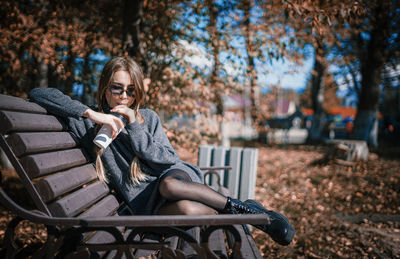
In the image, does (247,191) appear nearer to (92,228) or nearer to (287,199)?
(287,199)

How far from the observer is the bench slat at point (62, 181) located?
4.95 feet

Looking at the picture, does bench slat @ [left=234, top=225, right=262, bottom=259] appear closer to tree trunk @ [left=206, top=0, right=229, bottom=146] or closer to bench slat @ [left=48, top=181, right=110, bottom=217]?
bench slat @ [left=48, top=181, right=110, bottom=217]

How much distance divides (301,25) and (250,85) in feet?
5.01

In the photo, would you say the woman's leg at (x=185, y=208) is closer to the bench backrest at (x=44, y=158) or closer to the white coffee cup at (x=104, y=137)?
the bench backrest at (x=44, y=158)

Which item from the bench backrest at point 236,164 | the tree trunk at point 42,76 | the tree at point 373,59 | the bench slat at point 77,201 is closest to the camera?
the bench slat at point 77,201

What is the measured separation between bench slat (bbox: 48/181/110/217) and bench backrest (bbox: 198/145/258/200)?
1854mm

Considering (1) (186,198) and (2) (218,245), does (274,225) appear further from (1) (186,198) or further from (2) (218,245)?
(1) (186,198)

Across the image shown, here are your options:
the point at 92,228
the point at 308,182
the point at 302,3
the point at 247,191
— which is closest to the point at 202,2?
the point at 302,3

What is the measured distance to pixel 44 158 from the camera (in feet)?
5.25

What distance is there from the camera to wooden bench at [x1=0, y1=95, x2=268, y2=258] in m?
1.42

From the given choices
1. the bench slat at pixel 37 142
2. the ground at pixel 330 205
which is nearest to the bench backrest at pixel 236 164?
the ground at pixel 330 205

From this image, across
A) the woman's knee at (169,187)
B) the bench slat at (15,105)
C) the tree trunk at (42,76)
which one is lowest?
the woman's knee at (169,187)

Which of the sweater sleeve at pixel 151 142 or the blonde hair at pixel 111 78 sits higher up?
the blonde hair at pixel 111 78

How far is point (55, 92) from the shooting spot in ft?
6.48
